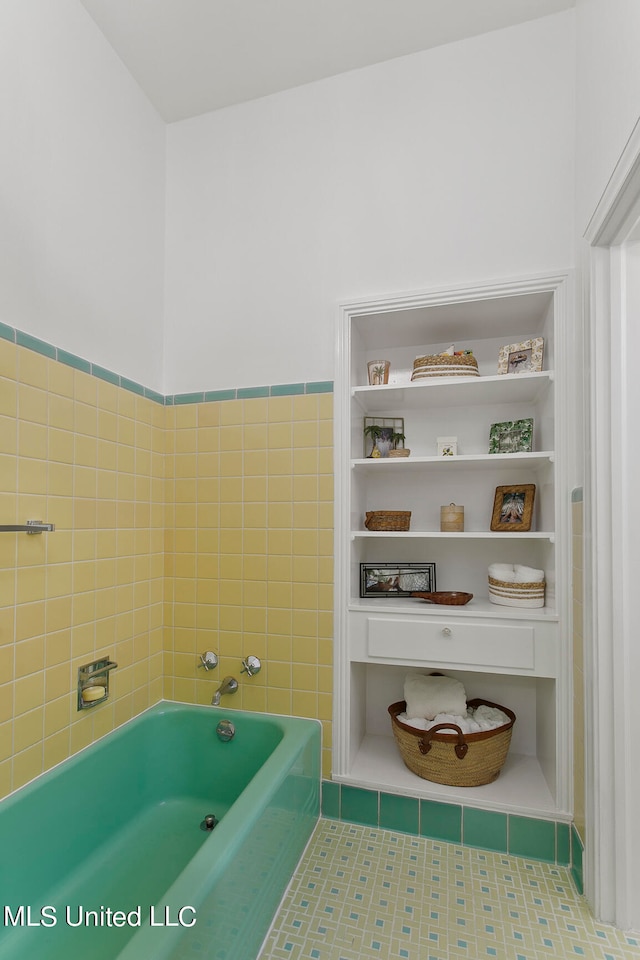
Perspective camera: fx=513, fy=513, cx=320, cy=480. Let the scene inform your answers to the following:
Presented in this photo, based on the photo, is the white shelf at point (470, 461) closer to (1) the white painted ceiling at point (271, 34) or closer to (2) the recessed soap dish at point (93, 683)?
(2) the recessed soap dish at point (93, 683)

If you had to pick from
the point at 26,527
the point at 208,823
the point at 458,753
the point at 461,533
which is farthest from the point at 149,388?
the point at 458,753

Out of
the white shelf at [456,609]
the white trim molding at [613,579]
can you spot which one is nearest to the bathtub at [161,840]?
the white shelf at [456,609]

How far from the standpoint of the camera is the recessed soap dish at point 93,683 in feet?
5.35

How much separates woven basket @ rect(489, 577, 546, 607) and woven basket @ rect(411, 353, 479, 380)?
749 mm

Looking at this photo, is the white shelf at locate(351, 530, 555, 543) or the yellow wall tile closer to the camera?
the yellow wall tile

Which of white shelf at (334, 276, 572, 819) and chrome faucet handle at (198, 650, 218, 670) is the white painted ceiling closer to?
white shelf at (334, 276, 572, 819)

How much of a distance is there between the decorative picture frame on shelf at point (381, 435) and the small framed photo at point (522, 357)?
44cm

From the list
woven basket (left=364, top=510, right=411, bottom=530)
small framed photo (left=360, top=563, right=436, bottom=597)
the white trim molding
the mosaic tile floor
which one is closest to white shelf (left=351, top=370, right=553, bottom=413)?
the white trim molding

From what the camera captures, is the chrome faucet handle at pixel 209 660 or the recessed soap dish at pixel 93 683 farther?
the chrome faucet handle at pixel 209 660

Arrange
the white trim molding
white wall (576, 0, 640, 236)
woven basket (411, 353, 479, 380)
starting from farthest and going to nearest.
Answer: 1. woven basket (411, 353, 479, 380)
2. the white trim molding
3. white wall (576, 0, 640, 236)

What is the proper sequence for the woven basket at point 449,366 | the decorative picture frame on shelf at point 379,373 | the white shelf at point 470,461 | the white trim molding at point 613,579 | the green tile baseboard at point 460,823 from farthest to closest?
the decorative picture frame on shelf at point 379,373, the woven basket at point 449,366, the white shelf at point 470,461, the green tile baseboard at point 460,823, the white trim molding at point 613,579

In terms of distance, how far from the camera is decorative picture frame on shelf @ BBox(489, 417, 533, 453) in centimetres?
183

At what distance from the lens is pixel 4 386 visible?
4.55 feet

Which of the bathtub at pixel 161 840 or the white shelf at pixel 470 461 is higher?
the white shelf at pixel 470 461
